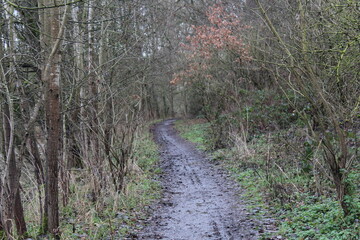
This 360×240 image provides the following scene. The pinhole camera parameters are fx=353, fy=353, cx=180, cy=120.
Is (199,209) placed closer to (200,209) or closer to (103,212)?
(200,209)

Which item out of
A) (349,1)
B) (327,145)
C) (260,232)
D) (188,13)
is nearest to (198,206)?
(260,232)

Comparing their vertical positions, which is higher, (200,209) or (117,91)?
(117,91)

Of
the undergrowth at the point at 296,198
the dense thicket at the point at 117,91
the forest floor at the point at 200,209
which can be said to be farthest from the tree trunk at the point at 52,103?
the undergrowth at the point at 296,198

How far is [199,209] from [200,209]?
0.02m

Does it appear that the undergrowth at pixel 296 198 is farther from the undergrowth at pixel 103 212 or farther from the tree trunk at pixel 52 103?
the tree trunk at pixel 52 103

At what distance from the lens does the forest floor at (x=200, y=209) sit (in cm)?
566

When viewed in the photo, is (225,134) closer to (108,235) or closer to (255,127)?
(255,127)

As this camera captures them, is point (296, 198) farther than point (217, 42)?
No

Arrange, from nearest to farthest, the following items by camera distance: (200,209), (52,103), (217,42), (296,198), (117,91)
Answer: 1. (52,103)
2. (296,198)
3. (200,209)
4. (117,91)
5. (217,42)

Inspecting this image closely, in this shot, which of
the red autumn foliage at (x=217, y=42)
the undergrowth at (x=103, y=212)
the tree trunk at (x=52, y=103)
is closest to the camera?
the tree trunk at (x=52, y=103)

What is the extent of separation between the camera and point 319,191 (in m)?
6.23

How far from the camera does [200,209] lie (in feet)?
22.9

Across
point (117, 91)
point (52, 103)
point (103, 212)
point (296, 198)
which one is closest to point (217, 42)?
point (117, 91)

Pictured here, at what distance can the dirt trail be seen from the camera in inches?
223
